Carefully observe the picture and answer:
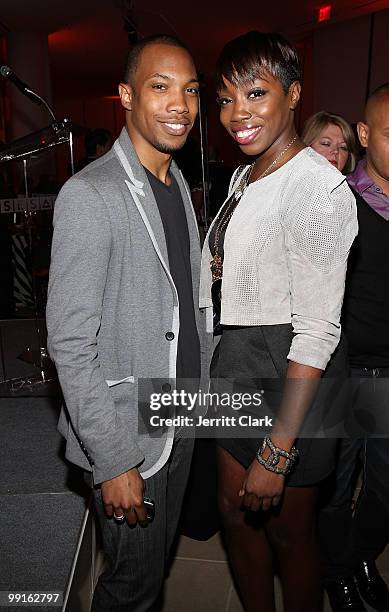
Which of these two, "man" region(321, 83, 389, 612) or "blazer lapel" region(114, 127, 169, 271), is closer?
"blazer lapel" region(114, 127, 169, 271)

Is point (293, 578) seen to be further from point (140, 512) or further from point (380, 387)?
point (380, 387)

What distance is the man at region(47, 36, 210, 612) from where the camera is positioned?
1.24m

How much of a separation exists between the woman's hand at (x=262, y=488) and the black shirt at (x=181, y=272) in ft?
0.95

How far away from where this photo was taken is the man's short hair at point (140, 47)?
142 cm

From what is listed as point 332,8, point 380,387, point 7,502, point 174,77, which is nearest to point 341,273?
point 174,77

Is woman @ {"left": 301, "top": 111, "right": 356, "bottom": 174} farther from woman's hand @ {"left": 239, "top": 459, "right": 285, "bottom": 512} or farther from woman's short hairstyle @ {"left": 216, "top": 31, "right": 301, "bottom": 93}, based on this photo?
woman's hand @ {"left": 239, "top": 459, "right": 285, "bottom": 512}

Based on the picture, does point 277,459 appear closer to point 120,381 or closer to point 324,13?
point 120,381

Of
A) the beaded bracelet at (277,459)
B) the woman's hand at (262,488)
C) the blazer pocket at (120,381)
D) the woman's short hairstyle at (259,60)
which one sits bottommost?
the woman's hand at (262,488)

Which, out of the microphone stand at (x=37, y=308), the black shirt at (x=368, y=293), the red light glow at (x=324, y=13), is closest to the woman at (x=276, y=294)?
the black shirt at (x=368, y=293)

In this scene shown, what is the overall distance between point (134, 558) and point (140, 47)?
1243 mm

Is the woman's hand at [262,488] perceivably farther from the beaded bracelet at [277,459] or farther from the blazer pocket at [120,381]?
the blazer pocket at [120,381]

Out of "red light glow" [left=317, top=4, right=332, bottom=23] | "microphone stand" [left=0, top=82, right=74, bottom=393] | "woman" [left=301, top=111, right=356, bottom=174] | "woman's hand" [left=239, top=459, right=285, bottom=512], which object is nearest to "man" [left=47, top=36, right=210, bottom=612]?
"woman's hand" [left=239, top=459, right=285, bottom=512]

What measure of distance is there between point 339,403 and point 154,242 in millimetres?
637

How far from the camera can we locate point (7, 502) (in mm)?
2502
